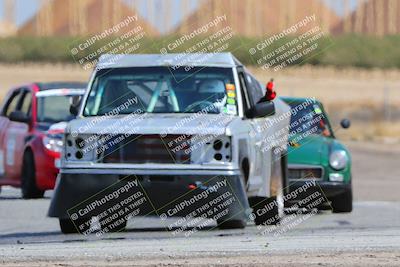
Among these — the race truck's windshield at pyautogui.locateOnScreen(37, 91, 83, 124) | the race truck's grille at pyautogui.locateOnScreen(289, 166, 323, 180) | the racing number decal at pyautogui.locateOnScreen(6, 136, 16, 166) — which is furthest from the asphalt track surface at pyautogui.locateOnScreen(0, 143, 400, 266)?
the race truck's windshield at pyautogui.locateOnScreen(37, 91, 83, 124)

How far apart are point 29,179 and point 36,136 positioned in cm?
61

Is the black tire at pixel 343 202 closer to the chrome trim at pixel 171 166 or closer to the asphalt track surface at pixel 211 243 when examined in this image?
the asphalt track surface at pixel 211 243

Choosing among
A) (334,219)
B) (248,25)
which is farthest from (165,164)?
(248,25)

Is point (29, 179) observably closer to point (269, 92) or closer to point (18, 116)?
point (18, 116)

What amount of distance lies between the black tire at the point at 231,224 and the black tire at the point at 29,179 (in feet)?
18.9

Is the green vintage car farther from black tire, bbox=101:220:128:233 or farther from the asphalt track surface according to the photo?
black tire, bbox=101:220:128:233

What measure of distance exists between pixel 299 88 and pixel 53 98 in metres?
42.9

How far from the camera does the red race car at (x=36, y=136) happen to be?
19797 mm

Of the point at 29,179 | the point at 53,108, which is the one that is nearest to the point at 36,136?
the point at 29,179

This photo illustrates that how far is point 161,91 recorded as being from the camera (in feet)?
48.5

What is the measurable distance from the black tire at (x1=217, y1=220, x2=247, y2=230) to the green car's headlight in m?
4.24

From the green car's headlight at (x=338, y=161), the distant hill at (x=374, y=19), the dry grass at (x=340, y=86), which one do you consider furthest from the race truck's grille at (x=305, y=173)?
the distant hill at (x=374, y=19)

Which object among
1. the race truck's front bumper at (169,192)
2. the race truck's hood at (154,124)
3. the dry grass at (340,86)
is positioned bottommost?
the dry grass at (340,86)

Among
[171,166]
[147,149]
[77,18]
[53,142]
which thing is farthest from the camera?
[77,18]
